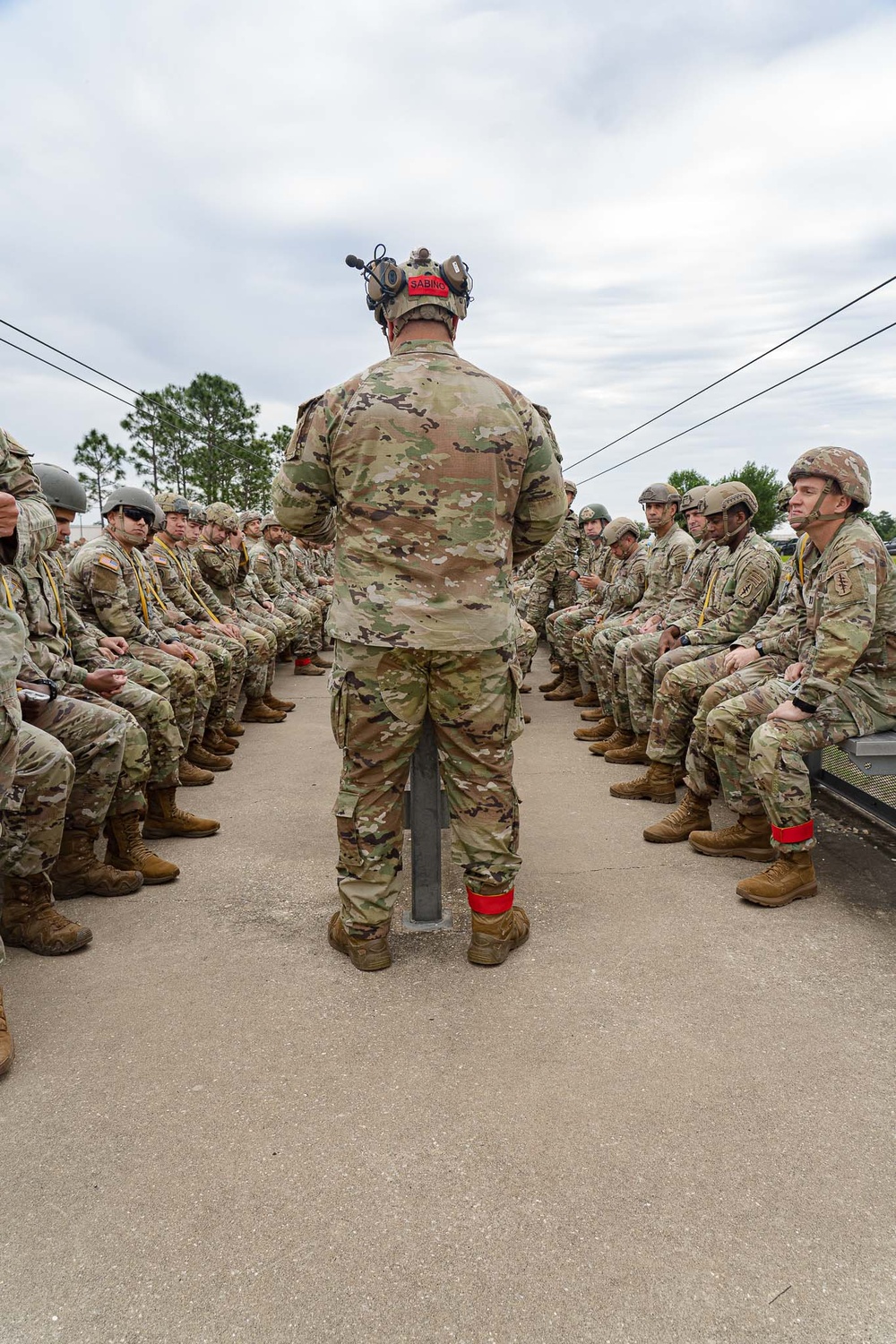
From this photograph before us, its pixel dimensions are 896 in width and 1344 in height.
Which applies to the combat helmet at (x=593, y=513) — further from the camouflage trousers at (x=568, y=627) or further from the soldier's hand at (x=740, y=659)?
the soldier's hand at (x=740, y=659)

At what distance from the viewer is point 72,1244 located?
1852mm

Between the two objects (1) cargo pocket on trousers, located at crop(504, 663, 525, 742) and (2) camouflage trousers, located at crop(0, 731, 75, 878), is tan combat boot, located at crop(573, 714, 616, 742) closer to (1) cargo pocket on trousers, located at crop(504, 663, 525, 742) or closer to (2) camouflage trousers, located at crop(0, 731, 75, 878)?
(1) cargo pocket on trousers, located at crop(504, 663, 525, 742)

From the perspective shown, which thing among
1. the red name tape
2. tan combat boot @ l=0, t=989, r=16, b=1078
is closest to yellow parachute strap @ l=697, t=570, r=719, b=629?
the red name tape

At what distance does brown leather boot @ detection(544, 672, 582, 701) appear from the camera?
9148mm

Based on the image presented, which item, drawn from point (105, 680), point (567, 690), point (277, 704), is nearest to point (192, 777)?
point (105, 680)

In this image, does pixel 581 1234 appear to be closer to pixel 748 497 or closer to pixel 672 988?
pixel 672 988

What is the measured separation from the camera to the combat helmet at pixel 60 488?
4820mm

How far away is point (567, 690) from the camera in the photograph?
9.24m

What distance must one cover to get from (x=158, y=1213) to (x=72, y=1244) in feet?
0.60

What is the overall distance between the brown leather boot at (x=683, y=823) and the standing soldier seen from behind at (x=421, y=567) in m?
1.53

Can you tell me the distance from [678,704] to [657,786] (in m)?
0.56

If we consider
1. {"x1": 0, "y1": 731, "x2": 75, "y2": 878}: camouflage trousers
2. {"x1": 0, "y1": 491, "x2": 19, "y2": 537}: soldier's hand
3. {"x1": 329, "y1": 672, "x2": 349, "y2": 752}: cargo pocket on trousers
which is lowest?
{"x1": 0, "y1": 731, "x2": 75, "y2": 878}: camouflage trousers

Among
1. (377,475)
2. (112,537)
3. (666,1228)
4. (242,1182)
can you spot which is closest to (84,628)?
(112,537)

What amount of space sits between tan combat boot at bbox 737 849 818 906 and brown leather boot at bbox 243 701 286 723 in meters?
5.30
